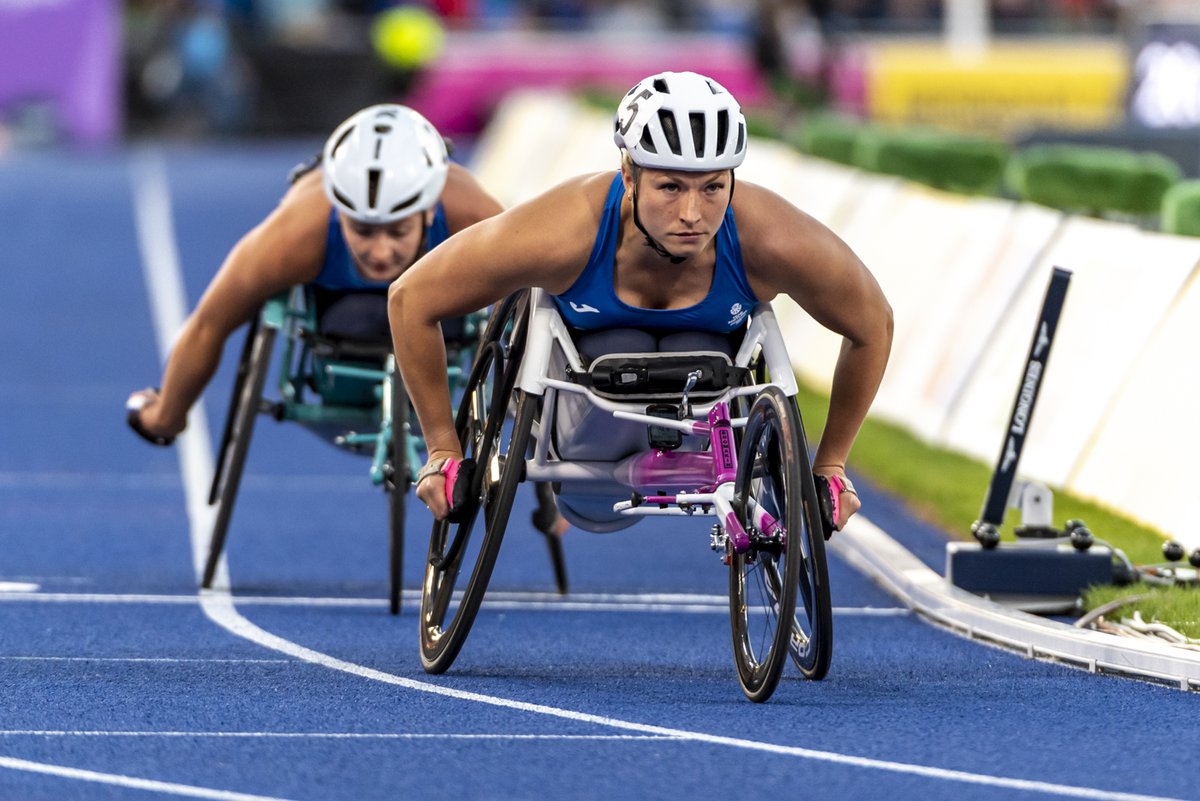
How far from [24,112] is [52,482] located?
24.1 m

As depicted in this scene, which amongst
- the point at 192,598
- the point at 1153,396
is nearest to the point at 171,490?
the point at 192,598

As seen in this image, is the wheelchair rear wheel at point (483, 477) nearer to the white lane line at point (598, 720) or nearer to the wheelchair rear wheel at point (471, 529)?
the wheelchair rear wheel at point (471, 529)

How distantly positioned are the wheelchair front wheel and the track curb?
64.4 inches

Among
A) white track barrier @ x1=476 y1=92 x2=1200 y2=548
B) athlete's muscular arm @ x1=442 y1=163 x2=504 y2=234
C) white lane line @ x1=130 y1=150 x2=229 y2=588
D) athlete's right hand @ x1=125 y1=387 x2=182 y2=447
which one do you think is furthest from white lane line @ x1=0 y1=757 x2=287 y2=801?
white track barrier @ x1=476 y1=92 x2=1200 y2=548

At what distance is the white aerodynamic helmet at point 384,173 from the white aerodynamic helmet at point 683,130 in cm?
189

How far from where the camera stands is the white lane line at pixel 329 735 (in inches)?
254

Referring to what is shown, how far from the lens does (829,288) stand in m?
7.17

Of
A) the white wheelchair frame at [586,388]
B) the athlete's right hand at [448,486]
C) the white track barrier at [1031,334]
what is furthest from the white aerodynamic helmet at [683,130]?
the white track barrier at [1031,334]

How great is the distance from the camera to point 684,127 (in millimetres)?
6898

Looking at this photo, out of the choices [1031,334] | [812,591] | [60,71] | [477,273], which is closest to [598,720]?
[812,591]

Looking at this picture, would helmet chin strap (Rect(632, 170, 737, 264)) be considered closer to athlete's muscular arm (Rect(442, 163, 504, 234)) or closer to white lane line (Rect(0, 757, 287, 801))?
white lane line (Rect(0, 757, 287, 801))

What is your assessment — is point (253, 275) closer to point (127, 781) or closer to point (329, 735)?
point (329, 735)

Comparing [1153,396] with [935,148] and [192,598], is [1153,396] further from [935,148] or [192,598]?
[935,148]

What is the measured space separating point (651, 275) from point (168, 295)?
14.6m
